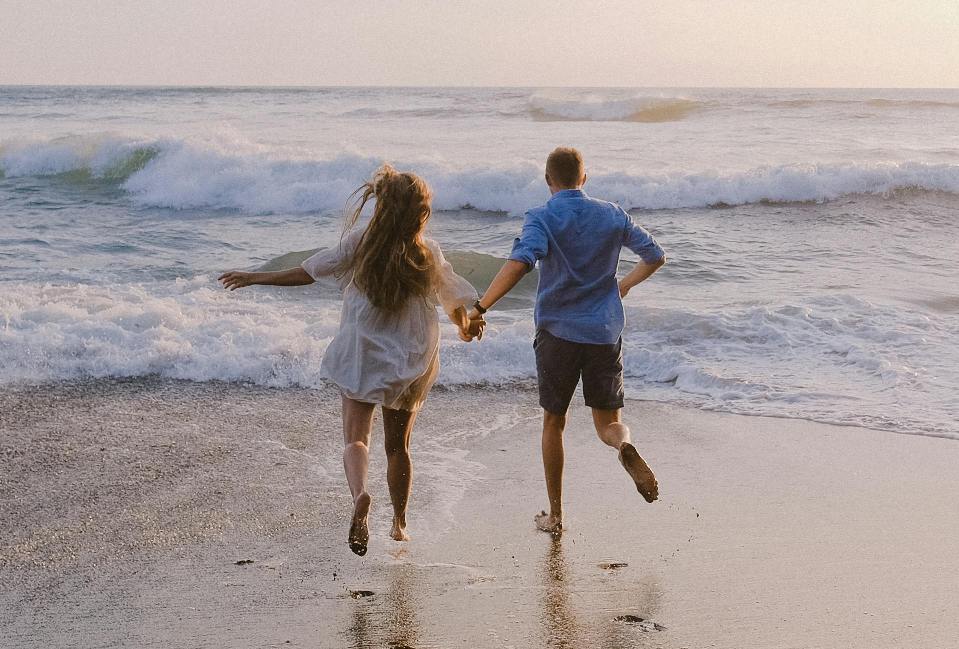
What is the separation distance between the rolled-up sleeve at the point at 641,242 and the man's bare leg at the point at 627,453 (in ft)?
2.22

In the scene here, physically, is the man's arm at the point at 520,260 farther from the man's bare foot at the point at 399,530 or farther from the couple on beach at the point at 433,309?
the man's bare foot at the point at 399,530

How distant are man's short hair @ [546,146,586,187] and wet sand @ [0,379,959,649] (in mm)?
1449

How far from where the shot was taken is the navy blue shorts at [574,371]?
13.7ft

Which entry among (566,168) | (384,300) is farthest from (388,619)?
(566,168)

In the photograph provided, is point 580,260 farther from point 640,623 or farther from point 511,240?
point 511,240

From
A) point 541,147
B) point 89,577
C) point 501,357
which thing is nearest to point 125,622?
point 89,577

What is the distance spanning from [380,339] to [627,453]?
3.61 feet

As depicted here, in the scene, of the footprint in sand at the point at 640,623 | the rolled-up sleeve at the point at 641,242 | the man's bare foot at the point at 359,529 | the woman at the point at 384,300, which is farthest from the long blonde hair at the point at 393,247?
the footprint in sand at the point at 640,623

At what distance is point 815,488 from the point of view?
15.4 feet

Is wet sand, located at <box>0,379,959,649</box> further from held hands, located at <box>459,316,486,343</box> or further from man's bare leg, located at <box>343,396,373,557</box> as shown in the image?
held hands, located at <box>459,316,486,343</box>

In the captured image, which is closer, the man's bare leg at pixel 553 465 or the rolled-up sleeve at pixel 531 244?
the rolled-up sleeve at pixel 531 244

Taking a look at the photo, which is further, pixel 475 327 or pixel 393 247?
pixel 475 327

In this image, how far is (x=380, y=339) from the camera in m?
3.86

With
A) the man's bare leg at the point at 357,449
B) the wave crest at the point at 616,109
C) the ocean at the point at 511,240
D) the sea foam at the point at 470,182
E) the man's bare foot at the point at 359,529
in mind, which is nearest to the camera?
the man's bare foot at the point at 359,529
